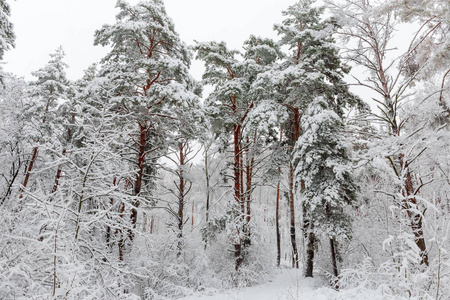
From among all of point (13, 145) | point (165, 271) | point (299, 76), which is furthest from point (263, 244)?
point (13, 145)

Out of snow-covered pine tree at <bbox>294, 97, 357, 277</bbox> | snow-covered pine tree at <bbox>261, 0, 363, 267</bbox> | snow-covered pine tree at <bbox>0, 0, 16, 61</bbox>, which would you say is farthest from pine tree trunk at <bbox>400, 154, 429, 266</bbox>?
snow-covered pine tree at <bbox>0, 0, 16, 61</bbox>

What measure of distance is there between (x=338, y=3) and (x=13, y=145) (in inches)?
645

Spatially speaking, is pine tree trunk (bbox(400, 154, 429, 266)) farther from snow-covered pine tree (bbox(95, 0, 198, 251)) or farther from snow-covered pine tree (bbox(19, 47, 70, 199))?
snow-covered pine tree (bbox(19, 47, 70, 199))

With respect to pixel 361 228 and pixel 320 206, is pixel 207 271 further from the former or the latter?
pixel 361 228

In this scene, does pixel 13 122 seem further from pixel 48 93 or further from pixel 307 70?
pixel 307 70

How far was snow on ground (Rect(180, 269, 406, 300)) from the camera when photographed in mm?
3825

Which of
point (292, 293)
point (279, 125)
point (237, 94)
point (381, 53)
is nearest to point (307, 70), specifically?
point (279, 125)

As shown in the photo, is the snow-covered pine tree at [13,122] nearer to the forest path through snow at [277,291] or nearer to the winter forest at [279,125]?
the winter forest at [279,125]

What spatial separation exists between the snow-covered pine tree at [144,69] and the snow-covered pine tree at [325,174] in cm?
459

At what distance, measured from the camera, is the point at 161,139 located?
35.6 feet

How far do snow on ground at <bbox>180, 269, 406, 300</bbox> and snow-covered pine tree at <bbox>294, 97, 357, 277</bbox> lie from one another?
156cm

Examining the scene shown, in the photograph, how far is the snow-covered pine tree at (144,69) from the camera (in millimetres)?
8312

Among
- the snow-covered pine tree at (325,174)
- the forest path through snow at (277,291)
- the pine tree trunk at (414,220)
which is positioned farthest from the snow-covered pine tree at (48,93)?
the pine tree trunk at (414,220)

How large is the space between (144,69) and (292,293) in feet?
30.0
